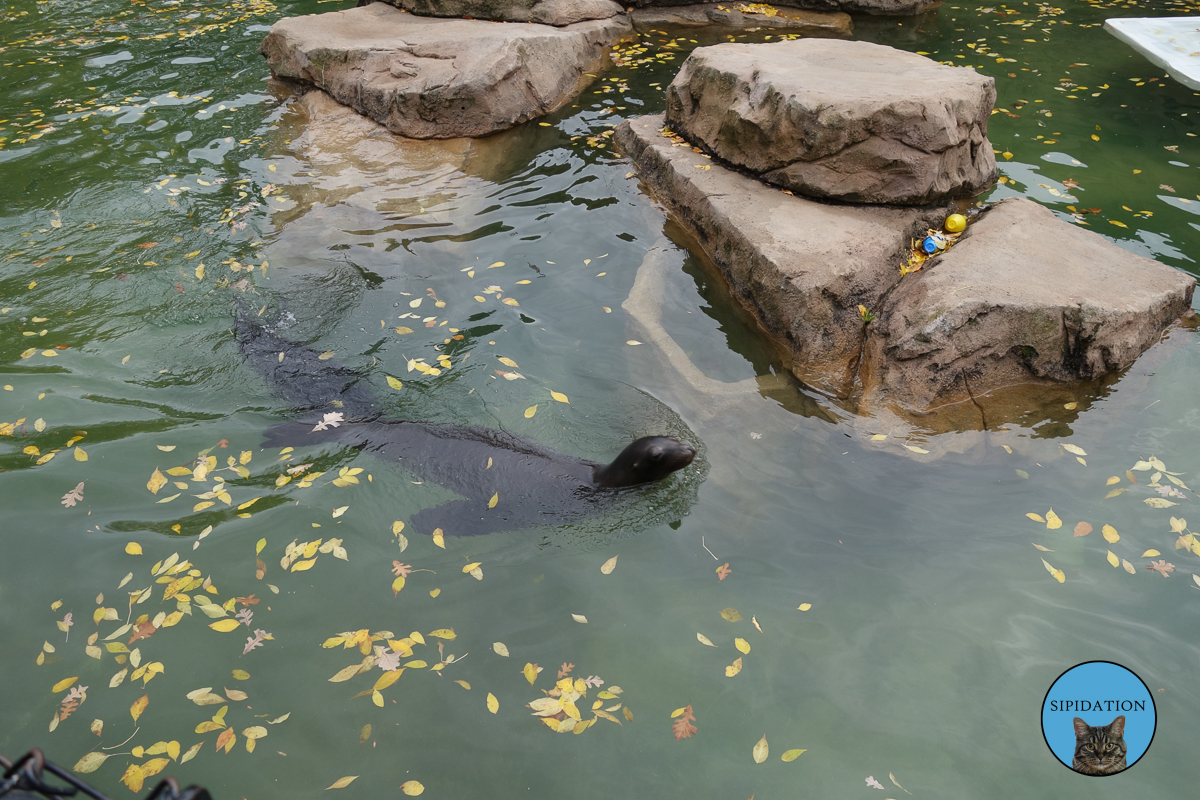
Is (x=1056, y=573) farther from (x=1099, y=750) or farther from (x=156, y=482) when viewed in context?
(x=156, y=482)

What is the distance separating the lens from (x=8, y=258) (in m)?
6.44

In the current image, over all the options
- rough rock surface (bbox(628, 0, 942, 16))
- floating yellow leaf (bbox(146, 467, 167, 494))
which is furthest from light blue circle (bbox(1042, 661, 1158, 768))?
rough rock surface (bbox(628, 0, 942, 16))

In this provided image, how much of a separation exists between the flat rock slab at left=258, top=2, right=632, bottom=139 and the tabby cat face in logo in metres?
8.32

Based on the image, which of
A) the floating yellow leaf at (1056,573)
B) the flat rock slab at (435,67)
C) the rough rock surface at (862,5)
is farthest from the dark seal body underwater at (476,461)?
the rough rock surface at (862,5)

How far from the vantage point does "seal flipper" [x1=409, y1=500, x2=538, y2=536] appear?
4332 mm

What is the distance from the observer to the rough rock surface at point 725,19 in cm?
1206

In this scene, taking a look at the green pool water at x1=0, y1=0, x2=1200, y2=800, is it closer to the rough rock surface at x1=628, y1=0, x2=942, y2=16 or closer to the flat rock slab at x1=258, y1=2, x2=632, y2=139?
the flat rock slab at x1=258, y1=2, x2=632, y2=139

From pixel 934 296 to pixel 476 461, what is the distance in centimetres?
374

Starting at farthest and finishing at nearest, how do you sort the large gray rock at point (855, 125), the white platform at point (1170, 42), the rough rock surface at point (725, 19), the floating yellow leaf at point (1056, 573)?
1. the rough rock surface at point (725, 19)
2. the white platform at point (1170, 42)
3. the large gray rock at point (855, 125)
4. the floating yellow leaf at point (1056, 573)

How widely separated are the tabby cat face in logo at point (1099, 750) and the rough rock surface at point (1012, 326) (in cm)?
234

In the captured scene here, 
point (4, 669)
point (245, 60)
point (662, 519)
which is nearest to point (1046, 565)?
point (662, 519)

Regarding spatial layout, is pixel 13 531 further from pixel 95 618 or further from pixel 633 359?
pixel 633 359

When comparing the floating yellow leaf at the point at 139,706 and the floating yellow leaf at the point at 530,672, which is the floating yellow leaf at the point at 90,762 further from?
the floating yellow leaf at the point at 530,672

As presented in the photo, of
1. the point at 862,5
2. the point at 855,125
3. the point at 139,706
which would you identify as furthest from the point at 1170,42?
the point at 139,706
